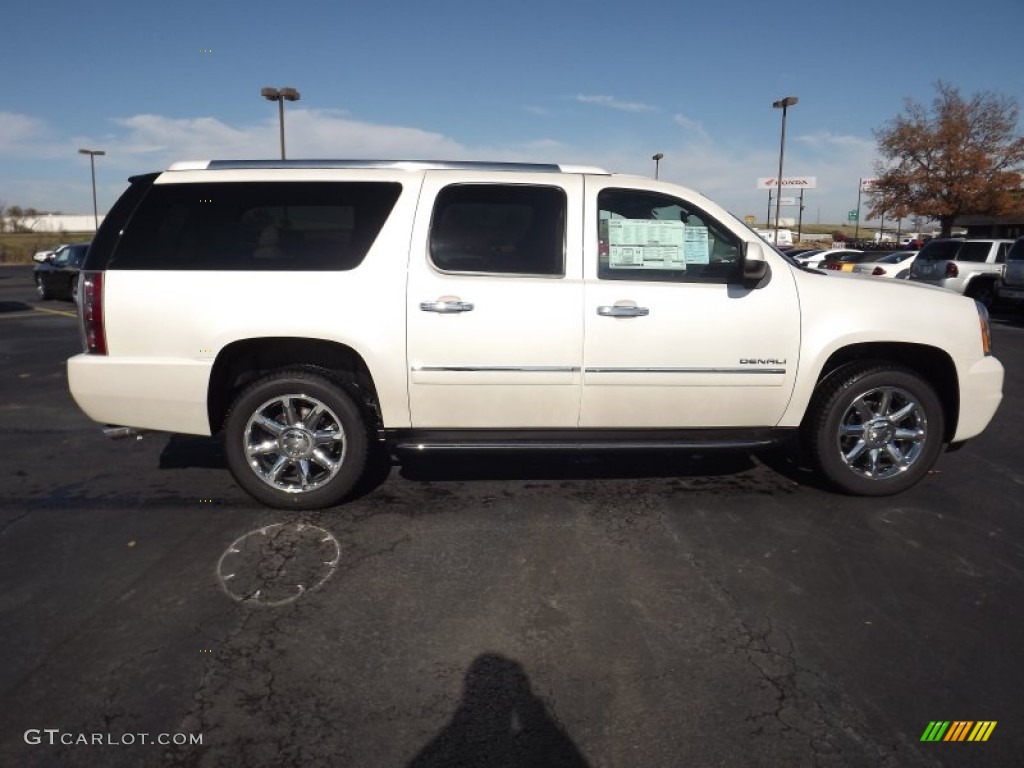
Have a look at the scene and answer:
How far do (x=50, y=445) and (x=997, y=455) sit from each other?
283 inches

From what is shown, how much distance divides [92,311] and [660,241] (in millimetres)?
3159

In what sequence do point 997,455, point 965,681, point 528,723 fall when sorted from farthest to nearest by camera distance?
point 997,455 < point 965,681 < point 528,723

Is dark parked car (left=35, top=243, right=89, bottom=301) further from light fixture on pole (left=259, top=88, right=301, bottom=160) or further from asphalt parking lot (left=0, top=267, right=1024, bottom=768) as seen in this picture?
asphalt parking lot (left=0, top=267, right=1024, bottom=768)

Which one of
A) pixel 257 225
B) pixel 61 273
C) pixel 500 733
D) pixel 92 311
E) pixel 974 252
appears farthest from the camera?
pixel 61 273

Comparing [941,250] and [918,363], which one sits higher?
[941,250]

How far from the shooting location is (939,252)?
17203 millimetres

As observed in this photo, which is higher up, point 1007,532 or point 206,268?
point 206,268

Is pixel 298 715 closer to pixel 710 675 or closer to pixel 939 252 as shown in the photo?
pixel 710 675

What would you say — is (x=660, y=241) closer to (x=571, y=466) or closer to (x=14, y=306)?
(x=571, y=466)

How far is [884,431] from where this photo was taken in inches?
179

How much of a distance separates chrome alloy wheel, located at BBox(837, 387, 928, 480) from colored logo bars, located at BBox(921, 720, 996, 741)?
220 cm

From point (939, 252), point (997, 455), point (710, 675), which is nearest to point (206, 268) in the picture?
point (710, 675)

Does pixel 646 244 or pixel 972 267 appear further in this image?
pixel 972 267

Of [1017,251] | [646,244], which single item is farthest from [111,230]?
[1017,251]
